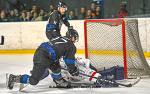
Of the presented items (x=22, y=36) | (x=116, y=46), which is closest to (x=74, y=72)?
(x=116, y=46)

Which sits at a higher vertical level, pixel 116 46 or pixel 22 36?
pixel 116 46

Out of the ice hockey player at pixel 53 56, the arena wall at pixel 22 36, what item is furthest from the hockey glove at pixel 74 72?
the arena wall at pixel 22 36

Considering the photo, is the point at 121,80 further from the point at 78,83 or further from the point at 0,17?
the point at 0,17

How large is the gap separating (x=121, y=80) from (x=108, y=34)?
3.08 feet

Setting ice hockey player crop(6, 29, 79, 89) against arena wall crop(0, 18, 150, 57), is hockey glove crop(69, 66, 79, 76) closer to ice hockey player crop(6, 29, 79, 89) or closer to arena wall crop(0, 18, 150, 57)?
ice hockey player crop(6, 29, 79, 89)

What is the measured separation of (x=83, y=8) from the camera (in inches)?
462

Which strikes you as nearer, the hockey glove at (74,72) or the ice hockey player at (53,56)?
the ice hockey player at (53,56)

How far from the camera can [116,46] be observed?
7797 millimetres

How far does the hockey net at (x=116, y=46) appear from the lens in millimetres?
7609

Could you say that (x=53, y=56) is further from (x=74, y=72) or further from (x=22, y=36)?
(x=22, y=36)

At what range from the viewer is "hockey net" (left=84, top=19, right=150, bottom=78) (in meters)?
7.61

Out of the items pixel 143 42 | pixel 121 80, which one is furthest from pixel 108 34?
pixel 143 42

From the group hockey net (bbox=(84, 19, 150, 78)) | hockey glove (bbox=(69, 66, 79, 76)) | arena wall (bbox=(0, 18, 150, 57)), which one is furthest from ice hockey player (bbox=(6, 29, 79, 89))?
arena wall (bbox=(0, 18, 150, 57))

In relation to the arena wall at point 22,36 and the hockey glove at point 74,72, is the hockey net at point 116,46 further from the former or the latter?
the arena wall at point 22,36
